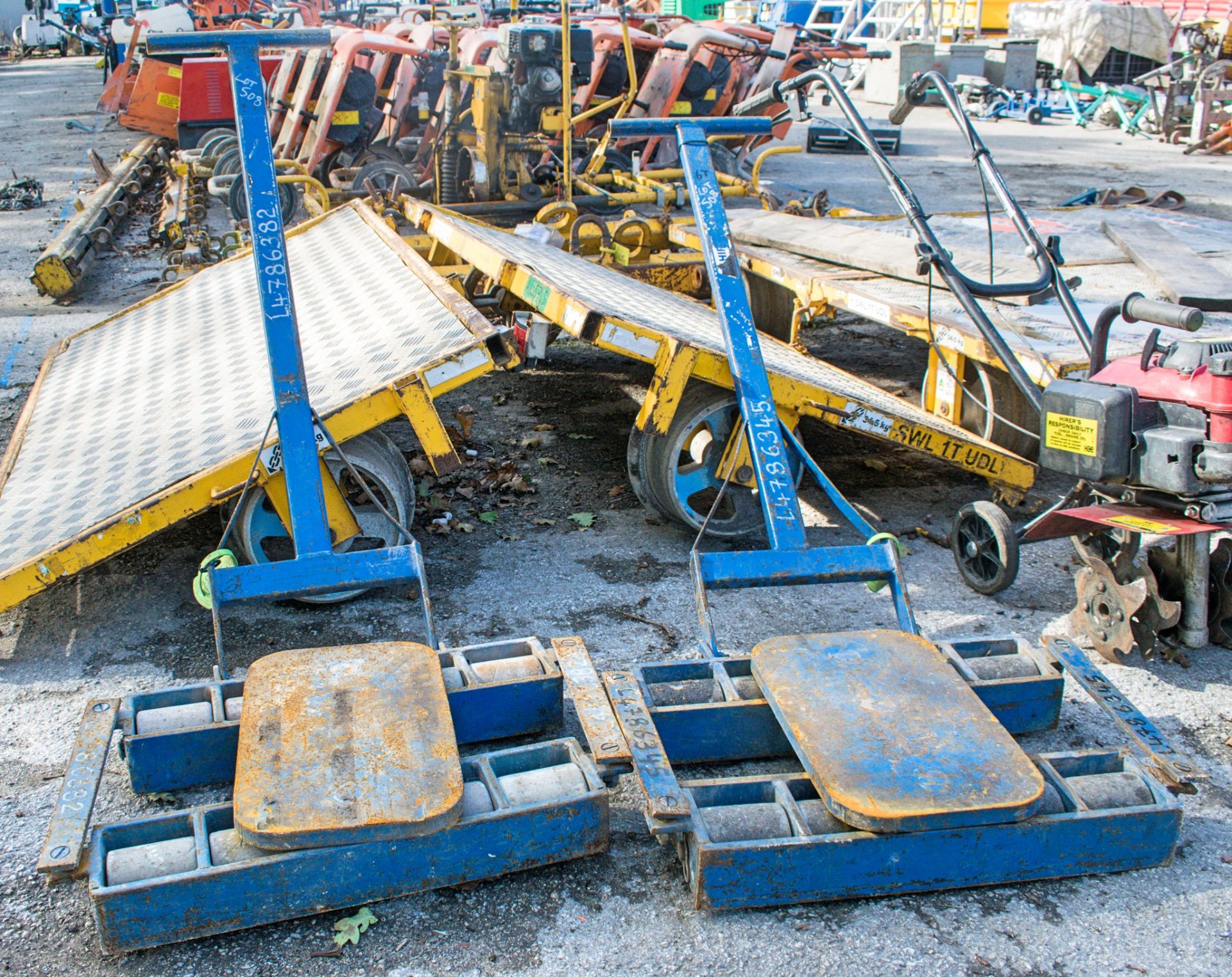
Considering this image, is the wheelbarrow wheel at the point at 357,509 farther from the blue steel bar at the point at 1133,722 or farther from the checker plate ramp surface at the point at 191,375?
the blue steel bar at the point at 1133,722

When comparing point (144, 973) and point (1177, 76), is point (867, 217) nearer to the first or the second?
point (144, 973)

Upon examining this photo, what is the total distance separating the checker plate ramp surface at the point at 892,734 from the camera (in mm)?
2770

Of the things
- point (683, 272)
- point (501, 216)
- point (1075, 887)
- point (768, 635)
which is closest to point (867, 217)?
point (683, 272)

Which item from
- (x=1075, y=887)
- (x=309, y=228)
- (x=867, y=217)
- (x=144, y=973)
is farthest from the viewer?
(x=867, y=217)

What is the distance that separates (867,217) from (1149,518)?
514 cm

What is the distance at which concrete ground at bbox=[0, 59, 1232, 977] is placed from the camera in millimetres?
2764

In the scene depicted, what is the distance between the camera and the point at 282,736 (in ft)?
9.89

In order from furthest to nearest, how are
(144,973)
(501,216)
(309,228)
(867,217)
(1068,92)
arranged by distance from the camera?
(1068,92), (501,216), (867,217), (309,228), (144,973)

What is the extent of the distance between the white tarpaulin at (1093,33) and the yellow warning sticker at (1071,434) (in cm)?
2477

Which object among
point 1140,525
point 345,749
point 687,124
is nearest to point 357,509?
point 345,749

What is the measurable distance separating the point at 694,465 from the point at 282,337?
6.46ft

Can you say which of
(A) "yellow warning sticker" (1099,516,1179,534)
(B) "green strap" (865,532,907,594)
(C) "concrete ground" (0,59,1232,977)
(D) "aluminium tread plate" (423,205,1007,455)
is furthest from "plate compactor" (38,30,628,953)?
(A) "yellow warning sticker" (1099,516,1179,534)

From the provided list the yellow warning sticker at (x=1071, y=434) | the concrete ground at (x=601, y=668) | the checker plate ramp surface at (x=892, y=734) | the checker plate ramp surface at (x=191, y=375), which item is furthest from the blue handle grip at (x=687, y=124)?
the checker plate ramp surface at (x=892, y=734)

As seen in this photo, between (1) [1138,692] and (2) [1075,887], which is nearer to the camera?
(2) [1075,887]
